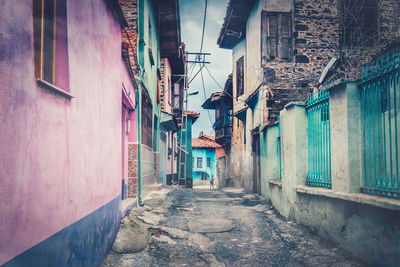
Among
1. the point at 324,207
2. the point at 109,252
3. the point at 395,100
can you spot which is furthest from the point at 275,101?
the point at 109,252

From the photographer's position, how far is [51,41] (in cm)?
246

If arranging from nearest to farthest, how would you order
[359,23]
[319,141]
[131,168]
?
1. [319,141]
2. [131,168]
3. [359,23]

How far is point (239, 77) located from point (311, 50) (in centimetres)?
487

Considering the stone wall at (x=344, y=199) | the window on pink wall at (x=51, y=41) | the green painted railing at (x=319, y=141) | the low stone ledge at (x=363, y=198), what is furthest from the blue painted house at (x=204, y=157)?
the window on pink wall at (x=51, y=41)

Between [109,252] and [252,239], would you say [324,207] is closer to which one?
[252,239]

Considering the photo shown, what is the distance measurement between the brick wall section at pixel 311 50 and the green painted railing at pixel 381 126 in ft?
22.3

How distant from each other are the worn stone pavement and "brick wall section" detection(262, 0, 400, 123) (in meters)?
5.41

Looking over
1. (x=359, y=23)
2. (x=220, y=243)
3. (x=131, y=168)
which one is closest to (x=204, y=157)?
(x=359, y=23)

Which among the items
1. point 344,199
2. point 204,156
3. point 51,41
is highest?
point 51,41

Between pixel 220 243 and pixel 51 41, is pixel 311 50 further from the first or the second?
pixel 51 41

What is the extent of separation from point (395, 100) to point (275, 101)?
24.1 feet

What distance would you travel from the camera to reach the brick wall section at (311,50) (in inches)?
421

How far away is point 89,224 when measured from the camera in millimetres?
3057

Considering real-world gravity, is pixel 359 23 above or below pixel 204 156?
above
